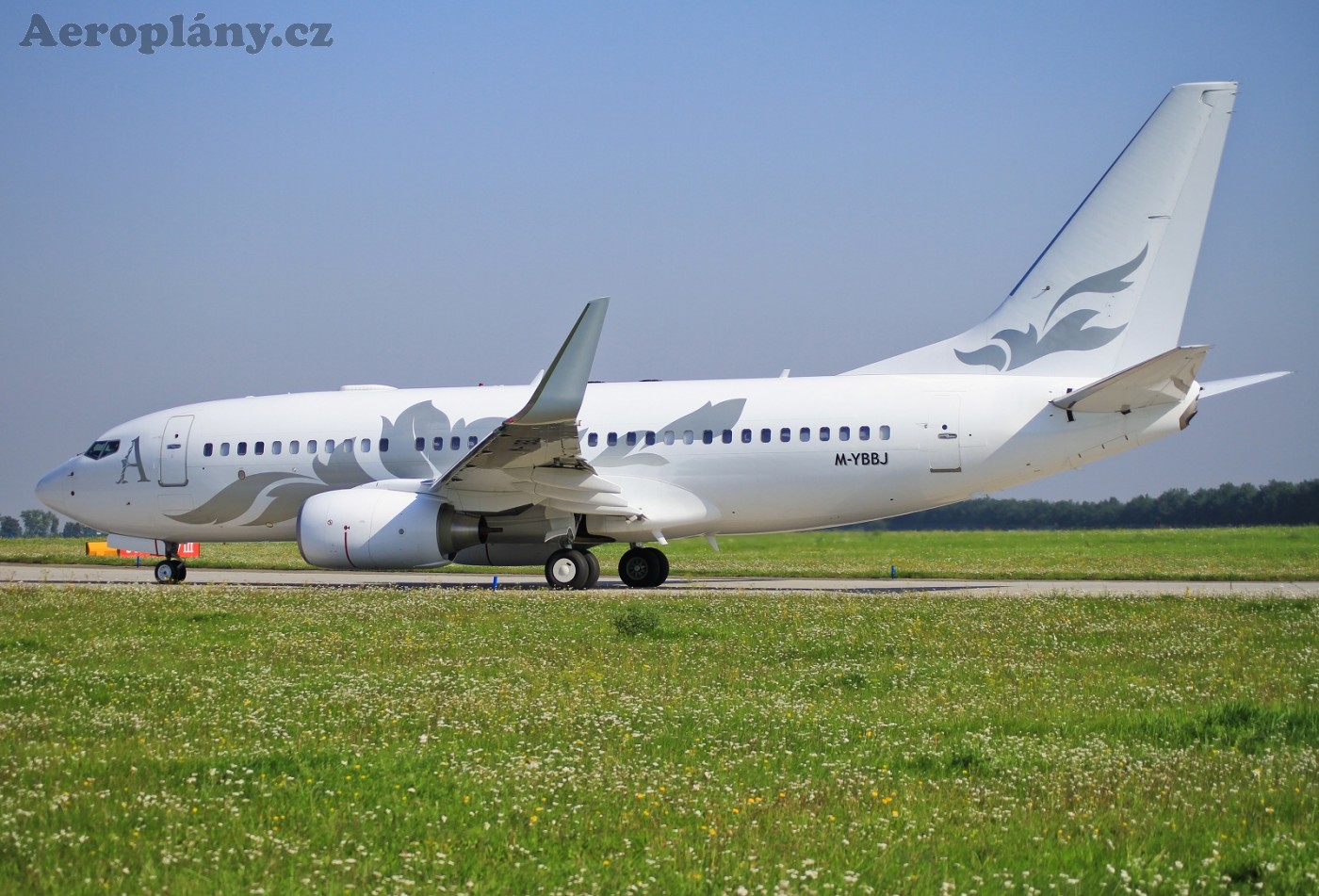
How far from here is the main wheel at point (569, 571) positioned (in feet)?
74.9

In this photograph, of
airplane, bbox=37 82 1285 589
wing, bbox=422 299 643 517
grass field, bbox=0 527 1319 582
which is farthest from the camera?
grass field, bbox=0 527 1319 582

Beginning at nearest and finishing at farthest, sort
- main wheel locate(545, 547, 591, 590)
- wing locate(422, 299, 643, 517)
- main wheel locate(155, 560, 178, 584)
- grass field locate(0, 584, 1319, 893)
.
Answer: grass field locate(0, 584, 1319, 893) → wing locate(422, 299, 643, 517) → main wheel locate(545, 547, 591, 590) → main wheel locate(155, 560, 178, 584)

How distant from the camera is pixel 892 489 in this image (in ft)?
73.7

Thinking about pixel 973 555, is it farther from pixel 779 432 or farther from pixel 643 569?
pixel 779 432

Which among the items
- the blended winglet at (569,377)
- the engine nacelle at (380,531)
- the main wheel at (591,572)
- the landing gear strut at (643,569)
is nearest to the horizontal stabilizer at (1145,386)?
the blended winglet at (569,377)

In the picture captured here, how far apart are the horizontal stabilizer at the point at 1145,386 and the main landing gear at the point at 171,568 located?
17501 mm

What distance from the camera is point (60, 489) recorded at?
26.7 metres

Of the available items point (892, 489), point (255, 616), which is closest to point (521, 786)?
point (255, 616)

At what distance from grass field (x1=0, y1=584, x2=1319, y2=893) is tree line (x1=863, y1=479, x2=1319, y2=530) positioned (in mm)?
49268

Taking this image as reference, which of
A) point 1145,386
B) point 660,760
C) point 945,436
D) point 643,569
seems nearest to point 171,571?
point 643,569

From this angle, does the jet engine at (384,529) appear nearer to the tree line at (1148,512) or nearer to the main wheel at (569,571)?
the main wheel at (569,571)

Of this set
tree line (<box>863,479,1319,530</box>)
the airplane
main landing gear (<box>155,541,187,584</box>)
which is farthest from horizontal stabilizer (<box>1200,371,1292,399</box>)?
Answer: tree line (<box>863,479,1319,530</box>)

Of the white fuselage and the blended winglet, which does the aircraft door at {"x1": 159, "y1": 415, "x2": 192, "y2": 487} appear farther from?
the blended winglet

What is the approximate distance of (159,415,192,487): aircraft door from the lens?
84.1ft
